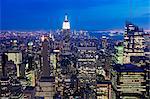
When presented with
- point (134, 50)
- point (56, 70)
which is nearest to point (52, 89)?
point (56, 70)

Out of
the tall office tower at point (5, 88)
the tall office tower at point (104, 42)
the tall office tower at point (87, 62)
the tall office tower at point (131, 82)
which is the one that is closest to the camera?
the tall office tower at point (5, 88)

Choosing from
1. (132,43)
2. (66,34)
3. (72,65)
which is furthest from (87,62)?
(66,34)

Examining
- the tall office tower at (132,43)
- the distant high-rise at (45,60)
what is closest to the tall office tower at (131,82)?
the tall office tower at (132,43)

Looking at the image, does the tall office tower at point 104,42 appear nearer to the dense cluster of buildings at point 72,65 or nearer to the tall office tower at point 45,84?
the dense cluster of buildings at point 72,65

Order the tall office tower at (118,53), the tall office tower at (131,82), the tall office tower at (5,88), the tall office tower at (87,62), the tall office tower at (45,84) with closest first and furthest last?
the tall office tower at (5,88) < the tall office tower at (131,82) < the tall office tower at (45,84) < the tall office tower at (87,62) < the tall office tower at (118,53)

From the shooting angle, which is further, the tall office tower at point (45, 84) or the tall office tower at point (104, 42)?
the tall office tower at point (45, 84)

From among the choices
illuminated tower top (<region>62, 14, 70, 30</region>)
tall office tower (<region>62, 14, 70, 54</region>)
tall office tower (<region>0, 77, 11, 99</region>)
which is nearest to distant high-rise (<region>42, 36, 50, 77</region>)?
tall office tower (<region>62, 14, 70, 54</region>)

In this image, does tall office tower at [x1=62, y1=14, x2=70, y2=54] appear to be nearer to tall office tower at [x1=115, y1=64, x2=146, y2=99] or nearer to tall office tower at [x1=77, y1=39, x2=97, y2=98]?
tall office tower at [x1=77, y1=39, x2=97, y2=98]

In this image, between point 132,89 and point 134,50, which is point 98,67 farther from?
point 132,89
